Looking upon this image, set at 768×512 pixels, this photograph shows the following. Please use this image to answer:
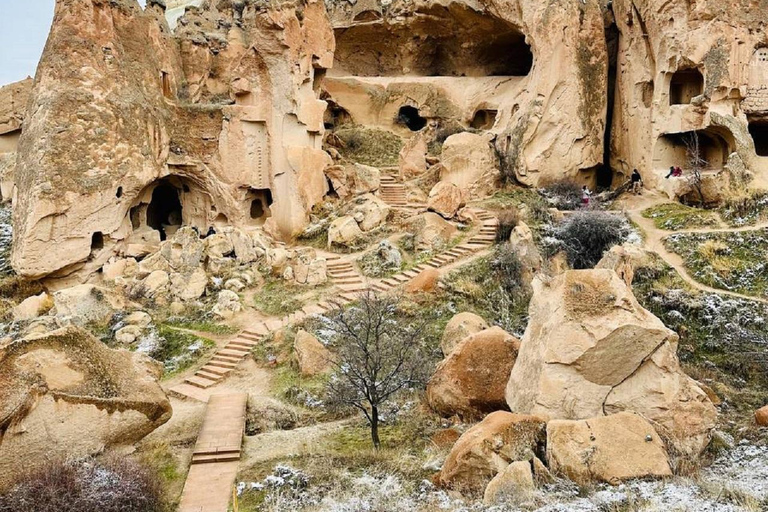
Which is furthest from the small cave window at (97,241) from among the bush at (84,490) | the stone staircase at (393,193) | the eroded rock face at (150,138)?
the bush at (84,490)

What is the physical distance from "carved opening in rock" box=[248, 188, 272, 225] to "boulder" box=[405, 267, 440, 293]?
9.22 metres

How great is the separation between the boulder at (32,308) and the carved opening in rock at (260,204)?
8572 millimetres

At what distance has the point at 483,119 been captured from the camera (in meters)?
29.0

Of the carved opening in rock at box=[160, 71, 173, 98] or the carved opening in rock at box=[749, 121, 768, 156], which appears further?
the carved opening in rock at box=[160, 71, 173, 98]

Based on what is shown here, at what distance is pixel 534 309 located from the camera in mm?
9664

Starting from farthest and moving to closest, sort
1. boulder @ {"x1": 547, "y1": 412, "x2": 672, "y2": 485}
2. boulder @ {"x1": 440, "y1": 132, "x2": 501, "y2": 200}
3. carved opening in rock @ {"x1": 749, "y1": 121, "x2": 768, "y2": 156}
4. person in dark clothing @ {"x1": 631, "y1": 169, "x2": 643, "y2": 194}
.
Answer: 1. boulder @ {"x1": 440, "y1": 132, "x2": 501, "y2": 200}
2. carved opening in rock @ {"x1": 749, "y1": 121, "x2": 768, "y2": 156}
3. person in dark clothing @ {"x1": 631, "y1": 169, "x2": 643, "y2": 194}
4. boulder @ {"x1": 547, "y1": 412, "x2": 672, "y2": 485}

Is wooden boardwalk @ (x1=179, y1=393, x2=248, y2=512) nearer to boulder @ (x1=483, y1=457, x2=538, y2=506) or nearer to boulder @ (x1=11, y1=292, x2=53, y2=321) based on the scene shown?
boulder @ (x1=483, y1=457, x2=538, y2=506)

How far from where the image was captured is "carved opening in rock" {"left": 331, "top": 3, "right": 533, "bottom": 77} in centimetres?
2892

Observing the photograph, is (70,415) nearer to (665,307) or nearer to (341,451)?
(341,451)

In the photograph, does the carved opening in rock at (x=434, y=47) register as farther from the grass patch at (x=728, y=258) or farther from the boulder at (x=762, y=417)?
the boulder at (x=762, y=417)

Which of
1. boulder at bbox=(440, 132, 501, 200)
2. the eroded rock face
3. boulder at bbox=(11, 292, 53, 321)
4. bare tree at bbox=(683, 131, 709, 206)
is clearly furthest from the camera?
boulder at bbox=(440, 132, 501, 200)

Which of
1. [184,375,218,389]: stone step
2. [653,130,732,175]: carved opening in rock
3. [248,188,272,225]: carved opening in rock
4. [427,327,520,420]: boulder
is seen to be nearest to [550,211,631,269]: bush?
[653,130,732,175]: carved opening in rock

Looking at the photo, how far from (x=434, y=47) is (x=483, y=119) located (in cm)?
546

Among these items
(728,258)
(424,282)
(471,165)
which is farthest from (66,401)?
(471,165)
